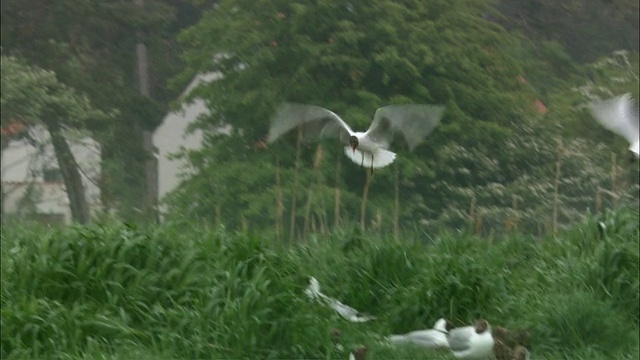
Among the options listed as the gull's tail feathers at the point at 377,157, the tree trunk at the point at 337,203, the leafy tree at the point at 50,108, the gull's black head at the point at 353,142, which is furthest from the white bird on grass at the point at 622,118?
the leafy tree at the point at 50,108

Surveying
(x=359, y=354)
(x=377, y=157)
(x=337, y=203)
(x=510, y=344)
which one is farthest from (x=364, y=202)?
→ (x=359, y=354)

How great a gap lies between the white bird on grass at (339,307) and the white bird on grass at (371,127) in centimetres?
105

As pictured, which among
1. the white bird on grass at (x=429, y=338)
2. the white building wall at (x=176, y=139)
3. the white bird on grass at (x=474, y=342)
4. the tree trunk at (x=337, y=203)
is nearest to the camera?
the white bird on grass at (x=474, y=342)

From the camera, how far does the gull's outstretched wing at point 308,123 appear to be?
7527mm

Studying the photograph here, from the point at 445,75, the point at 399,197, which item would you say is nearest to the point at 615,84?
the point at 445,75

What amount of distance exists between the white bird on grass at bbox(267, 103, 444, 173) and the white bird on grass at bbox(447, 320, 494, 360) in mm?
1609

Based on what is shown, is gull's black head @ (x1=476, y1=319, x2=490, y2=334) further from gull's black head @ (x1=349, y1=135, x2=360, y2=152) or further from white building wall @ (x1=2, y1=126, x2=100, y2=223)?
white building wall @ (x1=2, y1=126, x2=100, y2=223)

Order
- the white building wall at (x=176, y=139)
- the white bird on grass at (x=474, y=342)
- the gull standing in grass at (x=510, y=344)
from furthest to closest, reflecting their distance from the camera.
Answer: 1. the white building wall at (x=176, y=139)
2. the white bird on grass at (x=474, y=342)
3. the gull standing in grass at (x=510, y=344)

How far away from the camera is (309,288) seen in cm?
658

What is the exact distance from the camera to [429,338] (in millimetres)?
6078

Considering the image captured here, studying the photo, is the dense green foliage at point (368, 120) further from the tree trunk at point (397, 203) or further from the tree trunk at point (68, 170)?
the tree trunk at point (68, 170)

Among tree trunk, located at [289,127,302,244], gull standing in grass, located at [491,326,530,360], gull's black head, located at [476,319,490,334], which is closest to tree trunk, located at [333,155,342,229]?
tree trunk, located at [289,127,302,244]

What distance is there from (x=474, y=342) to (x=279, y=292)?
39.3 inches

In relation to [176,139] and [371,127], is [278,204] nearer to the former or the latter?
[176,139]
